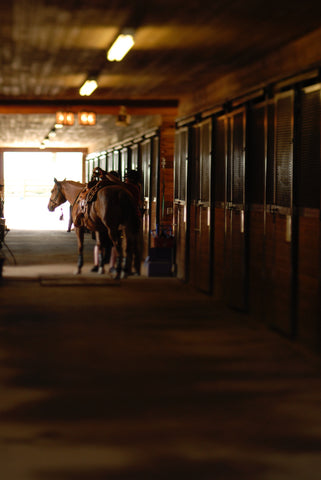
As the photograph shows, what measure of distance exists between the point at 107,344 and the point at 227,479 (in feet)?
12.7

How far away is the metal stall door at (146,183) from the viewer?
17312 mm

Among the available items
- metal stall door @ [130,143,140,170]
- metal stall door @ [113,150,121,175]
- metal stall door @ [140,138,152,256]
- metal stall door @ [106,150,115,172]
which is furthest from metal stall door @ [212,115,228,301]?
metal stall door @ [106,150,115,172]

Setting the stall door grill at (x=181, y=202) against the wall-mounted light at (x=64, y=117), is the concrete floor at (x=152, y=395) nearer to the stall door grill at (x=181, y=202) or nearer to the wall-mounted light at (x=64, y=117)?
the stall door grill at (x=181, y=202)

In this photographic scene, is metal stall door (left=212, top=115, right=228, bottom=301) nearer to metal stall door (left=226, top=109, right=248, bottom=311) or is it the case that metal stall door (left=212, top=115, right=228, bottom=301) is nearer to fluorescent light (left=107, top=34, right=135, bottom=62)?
metal stall door (left=226, top=109, right=248, bottom=311)

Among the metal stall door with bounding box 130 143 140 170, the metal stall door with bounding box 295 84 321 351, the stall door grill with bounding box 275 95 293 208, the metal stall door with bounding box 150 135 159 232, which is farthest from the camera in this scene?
the metal stall door with bounding box 130 143 140 170

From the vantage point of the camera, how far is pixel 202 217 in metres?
12.5

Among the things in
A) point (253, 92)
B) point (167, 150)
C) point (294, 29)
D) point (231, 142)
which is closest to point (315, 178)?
point (294, 29)

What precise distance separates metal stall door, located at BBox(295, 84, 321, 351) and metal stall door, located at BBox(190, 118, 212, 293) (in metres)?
3.90

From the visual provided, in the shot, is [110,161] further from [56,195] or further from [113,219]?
[113,219]

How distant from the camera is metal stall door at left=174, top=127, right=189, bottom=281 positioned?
13.6m

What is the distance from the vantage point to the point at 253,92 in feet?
31.6

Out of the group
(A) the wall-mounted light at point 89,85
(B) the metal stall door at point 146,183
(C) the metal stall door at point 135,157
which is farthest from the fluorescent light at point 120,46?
(C) the metal stall door at point 135,157

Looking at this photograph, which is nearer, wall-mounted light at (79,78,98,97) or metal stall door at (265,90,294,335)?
metal stall door at (265,90,294,335)

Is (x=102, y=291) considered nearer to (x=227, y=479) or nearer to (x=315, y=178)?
(x=315, y=178)
